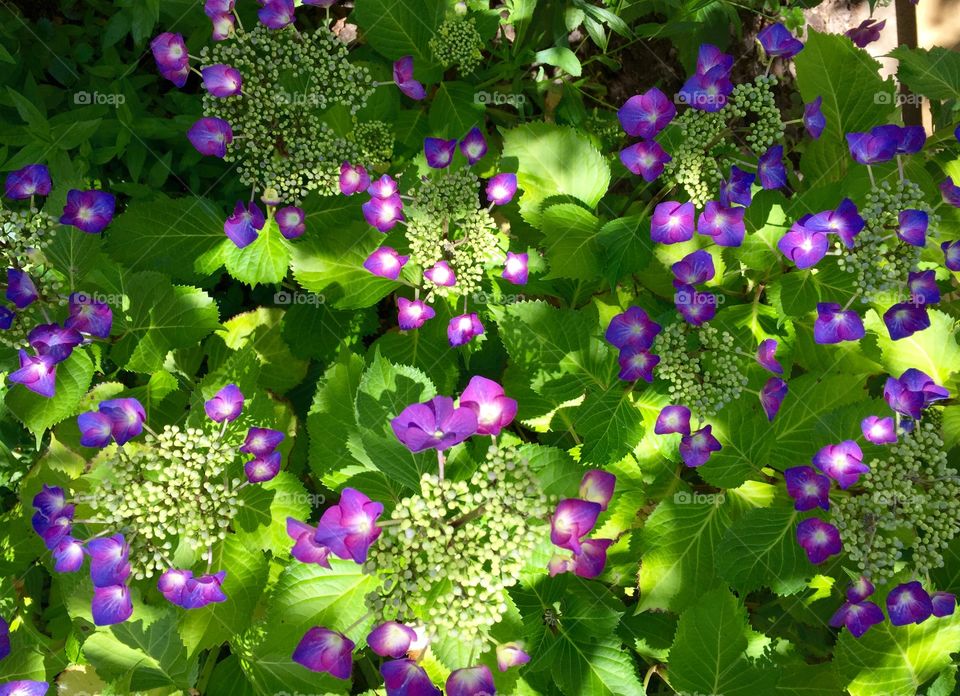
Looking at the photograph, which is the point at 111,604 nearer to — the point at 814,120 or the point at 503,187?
the point at 503,187

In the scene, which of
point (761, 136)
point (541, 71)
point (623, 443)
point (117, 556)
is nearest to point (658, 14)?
point (541, 71)

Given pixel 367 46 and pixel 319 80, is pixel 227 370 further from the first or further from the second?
pixel 367 46

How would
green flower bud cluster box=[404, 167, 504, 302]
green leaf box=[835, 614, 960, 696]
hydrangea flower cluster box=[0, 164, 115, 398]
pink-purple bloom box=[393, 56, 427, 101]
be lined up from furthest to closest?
pink-purple bloom box=[393, 56, 427, 101] → green leaf box=[835, 614, 960, 696] → green flower bud cluster box=[404, 167, 504, 302] → hydrangea flower cluster box=[0, 164, 115, 398]

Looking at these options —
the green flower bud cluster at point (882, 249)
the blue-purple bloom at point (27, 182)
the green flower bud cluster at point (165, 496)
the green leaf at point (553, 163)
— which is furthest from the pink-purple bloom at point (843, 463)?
the blue-purple bloom at point (27, 182)

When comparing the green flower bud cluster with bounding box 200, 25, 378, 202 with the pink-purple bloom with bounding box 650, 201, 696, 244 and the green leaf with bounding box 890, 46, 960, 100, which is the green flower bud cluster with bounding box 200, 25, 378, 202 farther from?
the green leaf with bounding box 890, 46, 960, 100

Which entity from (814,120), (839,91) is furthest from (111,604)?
(839,91)
